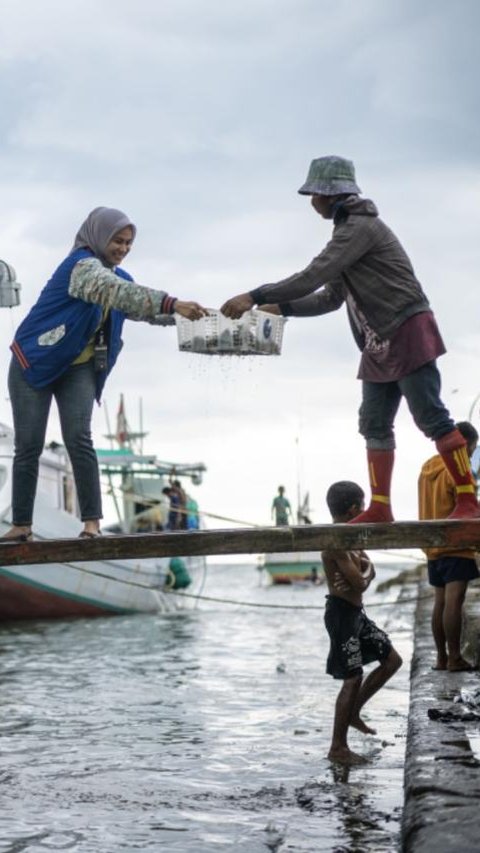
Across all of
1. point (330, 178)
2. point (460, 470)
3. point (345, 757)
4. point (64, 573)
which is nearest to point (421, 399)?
point (460, 470)

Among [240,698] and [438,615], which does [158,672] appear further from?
[438,615]

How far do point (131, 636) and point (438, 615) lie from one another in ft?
43.1

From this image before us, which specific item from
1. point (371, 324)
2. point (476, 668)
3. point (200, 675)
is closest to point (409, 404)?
point (371, 324)

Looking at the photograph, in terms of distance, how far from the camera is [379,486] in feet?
21.8

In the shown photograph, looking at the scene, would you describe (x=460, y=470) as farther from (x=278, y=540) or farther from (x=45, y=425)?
(x=45, y=425)

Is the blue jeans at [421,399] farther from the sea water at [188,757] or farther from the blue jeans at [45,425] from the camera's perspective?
the sea water at [188,757]

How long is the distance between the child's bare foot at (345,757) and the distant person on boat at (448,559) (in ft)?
4.69

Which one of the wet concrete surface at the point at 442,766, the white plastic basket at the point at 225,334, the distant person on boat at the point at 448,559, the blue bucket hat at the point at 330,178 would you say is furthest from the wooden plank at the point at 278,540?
the distant person on boat at the point at 448,559

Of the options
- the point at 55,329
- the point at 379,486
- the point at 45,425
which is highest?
the point at 55,329

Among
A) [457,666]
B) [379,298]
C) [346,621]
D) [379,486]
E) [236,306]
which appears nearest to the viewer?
[236,306]

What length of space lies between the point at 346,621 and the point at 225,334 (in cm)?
216

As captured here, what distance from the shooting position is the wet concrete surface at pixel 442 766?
4.76 m

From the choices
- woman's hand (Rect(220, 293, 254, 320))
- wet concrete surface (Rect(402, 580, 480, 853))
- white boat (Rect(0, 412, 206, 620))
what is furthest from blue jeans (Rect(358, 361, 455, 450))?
white boat (Rect(0, 412, 206, 620))

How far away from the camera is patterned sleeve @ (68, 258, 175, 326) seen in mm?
6203
